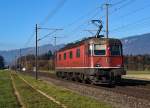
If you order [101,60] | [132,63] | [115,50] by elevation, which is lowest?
[101,60]

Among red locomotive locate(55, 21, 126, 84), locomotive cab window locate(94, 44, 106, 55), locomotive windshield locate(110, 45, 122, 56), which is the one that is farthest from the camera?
locomotive cab window locate(94, 44, 106, 55)

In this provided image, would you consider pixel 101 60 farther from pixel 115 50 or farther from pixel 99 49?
pixel 115 50

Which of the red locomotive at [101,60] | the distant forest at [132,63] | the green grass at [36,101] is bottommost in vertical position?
the green grass at [36,101]

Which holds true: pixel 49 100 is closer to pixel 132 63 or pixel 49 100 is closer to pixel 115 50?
pixel 115 50

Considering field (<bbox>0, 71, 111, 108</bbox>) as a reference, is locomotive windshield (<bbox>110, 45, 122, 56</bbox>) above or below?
above

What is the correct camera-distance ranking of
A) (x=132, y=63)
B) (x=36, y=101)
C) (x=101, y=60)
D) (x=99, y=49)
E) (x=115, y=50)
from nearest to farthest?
(x=36, y=101) → (x=101, y=60) → (x=115, y=50) → (x=99, y=49) → (x=132, y=63)

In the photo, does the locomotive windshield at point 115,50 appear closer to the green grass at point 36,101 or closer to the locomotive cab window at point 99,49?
the locomotive cab window at point 99,49

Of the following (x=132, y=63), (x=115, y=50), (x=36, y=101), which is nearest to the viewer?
(x=36, y=101)

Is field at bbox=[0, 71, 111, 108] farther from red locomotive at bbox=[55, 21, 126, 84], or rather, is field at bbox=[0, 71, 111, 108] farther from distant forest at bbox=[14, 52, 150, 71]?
distant forest at bbox=[14, 52, 150, 71]

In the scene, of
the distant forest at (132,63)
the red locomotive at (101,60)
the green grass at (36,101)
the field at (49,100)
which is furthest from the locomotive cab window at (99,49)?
the distant forest at (132,63)

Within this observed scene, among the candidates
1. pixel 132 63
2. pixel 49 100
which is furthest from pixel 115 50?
pixel 132 63

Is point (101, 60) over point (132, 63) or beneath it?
beneath

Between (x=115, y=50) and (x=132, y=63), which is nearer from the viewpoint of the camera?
(x=115, y=50)

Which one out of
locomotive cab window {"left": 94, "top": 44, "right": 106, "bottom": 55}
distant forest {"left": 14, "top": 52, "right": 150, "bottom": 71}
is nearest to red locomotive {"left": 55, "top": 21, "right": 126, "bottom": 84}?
locomotive cab window {"left": 94, "top": 44, "right": 106, "bottom": 55}
